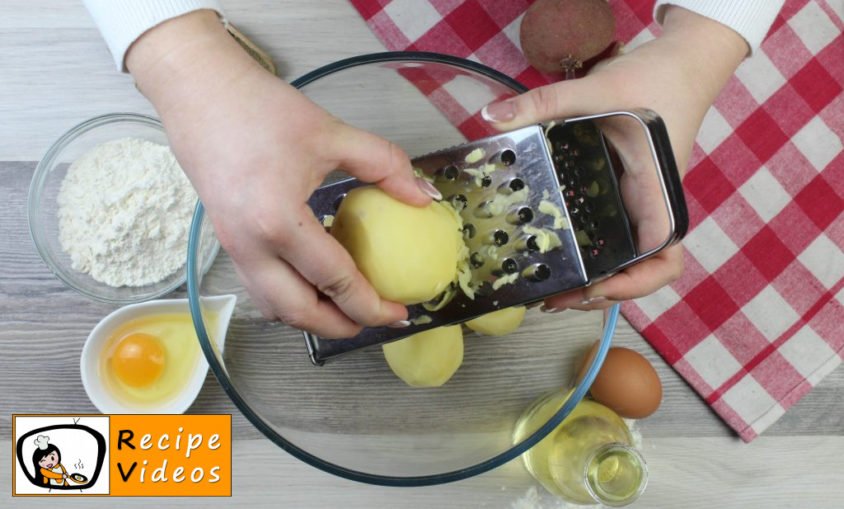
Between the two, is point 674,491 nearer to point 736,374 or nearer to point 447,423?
point 736,374

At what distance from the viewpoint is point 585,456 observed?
993 mm

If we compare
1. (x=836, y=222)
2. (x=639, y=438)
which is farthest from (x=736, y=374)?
(x=836, y=222)

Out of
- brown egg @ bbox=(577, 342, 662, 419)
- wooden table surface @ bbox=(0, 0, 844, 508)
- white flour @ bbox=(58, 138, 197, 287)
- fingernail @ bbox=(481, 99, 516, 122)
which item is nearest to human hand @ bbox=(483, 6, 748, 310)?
fingernail @ bbox=(481, 99, 516, 122)

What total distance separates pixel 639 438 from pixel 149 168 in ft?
3.12

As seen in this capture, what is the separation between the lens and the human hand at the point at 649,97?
76cm

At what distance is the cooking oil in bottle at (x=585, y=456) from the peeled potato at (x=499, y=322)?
0.15 meters

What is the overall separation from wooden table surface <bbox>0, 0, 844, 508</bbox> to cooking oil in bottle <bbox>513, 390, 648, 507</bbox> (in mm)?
74

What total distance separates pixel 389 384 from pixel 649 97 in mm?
535

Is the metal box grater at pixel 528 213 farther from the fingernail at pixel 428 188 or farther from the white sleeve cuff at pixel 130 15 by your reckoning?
the white sleeve cuff at pixel 130 15

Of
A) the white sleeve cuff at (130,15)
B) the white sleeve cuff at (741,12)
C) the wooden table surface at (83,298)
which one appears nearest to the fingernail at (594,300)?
the wooden table surface at (83,298)

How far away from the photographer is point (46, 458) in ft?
3.56

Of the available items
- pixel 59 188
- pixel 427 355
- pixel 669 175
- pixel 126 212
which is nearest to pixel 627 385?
pixel 427 355

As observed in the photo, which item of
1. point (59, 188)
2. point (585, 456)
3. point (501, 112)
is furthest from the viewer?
point (59, 188)

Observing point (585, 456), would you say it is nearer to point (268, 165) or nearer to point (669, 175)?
point (669, 175)
